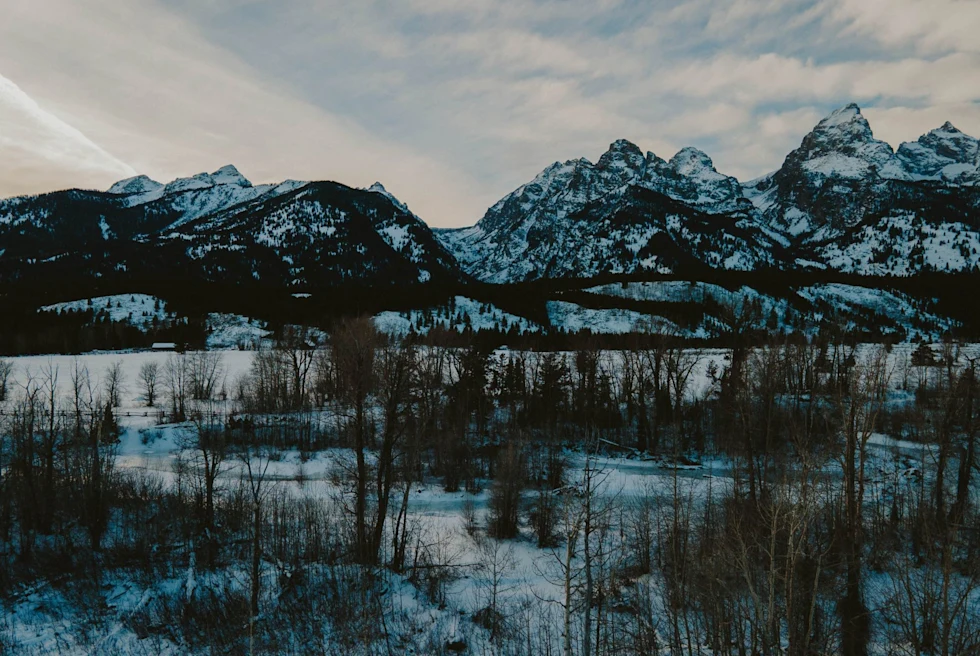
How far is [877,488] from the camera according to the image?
4816cm

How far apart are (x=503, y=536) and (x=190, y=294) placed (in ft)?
651

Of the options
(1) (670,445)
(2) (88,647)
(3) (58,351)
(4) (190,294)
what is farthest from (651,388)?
(4) (190,294)

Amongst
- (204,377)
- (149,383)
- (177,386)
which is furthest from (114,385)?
(204,377)

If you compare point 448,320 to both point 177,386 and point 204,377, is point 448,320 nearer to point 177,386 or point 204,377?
point 204,377

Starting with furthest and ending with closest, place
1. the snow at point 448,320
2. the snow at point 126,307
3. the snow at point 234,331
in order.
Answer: the snow at point 448,320 → the snow at point 126,307 → the snow at point 234,331

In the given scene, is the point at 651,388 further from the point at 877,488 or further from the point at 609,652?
the point at 609,652

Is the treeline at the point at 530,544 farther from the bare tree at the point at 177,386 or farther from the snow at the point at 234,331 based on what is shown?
the snow at the point at 234,331

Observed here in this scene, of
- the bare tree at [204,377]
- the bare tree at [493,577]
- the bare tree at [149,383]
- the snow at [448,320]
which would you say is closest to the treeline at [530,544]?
the bare tree at [493,577]

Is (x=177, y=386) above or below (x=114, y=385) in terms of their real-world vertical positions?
below

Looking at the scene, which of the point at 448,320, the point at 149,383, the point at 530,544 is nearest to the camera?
the point at 530,544

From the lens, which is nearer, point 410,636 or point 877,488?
point 410,636

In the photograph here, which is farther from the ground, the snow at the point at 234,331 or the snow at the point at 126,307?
the snow at the point at 126,307

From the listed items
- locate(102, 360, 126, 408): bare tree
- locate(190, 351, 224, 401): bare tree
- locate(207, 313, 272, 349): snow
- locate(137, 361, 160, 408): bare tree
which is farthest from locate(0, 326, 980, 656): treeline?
locate(207, 313, 272, 349): snow

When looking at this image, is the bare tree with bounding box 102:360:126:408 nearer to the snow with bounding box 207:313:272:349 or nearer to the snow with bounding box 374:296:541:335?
the snow with bounding box 207:313:272:349
